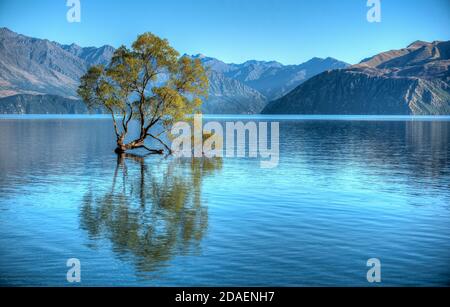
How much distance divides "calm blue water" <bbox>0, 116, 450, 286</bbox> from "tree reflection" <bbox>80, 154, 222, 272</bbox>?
9cm

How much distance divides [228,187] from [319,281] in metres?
28.1

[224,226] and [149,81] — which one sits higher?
[149,81]

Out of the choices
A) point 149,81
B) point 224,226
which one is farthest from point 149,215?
point 149,81

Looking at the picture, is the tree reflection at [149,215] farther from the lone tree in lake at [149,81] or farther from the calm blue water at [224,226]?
the lone tree in lake at [149,81]

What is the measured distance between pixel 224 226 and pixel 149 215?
6333mm

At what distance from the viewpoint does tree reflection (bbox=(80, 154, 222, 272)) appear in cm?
2727

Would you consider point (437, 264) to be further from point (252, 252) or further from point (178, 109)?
point (178, 109)

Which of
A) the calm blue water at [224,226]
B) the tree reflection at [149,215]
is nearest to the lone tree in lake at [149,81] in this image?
the calm blue water at [224,226]

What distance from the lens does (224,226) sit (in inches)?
1283

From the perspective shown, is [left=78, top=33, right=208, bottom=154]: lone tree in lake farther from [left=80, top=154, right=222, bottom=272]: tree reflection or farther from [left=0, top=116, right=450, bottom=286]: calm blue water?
[left=80, top=154, right=222, bottom=272]: tree reflection

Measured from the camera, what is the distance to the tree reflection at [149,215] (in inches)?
1073

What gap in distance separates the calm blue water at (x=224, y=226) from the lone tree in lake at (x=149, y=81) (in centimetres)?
2223

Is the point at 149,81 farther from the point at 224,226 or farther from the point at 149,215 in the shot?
the point at 224,226
